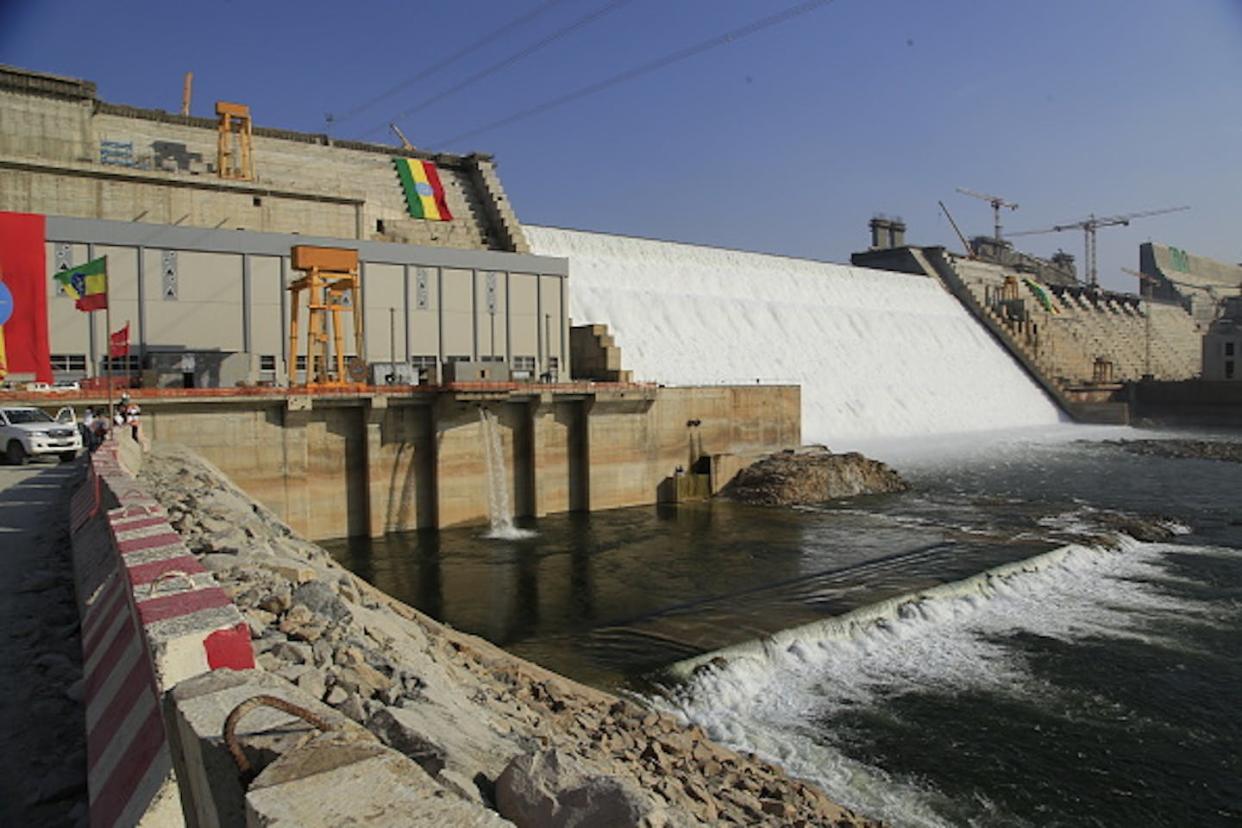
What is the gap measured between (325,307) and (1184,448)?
156ft

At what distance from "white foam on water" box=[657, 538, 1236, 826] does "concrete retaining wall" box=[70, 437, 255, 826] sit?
7561mm

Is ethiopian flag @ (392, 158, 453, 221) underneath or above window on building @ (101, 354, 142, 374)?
above

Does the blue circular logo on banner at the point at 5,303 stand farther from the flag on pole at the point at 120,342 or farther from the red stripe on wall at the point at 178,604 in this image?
the red stripe on wall at the point at 178,604

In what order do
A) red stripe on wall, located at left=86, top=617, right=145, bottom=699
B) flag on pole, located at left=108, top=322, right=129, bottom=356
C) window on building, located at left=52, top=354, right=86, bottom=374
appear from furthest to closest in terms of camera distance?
window on building, located at left=52, top=354, right=86, bottom=374, flag on pole, located at left=108, top=322, right=129, bottom=356, red stripe on wall, located at left=86, top=617, right=145, bottom=699

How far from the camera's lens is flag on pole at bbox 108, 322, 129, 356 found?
756 inches

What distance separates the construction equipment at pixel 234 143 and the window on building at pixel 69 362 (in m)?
12.0

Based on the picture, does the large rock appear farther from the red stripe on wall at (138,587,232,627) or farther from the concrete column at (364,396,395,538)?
the concrete column at (364,396,395,538)

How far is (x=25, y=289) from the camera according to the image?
2578cm

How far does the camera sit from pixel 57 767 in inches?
181

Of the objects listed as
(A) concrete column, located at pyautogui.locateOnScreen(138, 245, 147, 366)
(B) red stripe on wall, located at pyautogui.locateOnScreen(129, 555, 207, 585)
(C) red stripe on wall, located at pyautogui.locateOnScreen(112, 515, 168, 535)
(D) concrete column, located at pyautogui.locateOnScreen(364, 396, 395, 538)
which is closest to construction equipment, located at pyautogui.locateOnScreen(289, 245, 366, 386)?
(D) concrete column, located at pyautogui.locateOnScreen(364, 396, 395, 538)

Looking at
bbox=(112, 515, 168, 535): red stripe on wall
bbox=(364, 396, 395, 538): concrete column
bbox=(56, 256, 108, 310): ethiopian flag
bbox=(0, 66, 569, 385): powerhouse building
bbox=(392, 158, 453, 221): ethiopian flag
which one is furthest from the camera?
bbox=(392, 158, 453, 221): ethiopian flag

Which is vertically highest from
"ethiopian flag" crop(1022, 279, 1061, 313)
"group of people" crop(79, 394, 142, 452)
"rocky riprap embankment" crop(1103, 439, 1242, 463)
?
"ethiopian flag" crop(1022, 279, 1061, 313)

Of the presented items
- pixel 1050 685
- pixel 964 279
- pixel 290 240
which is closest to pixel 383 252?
pixel 290 240

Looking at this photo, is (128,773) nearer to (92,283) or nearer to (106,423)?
(106,423)
